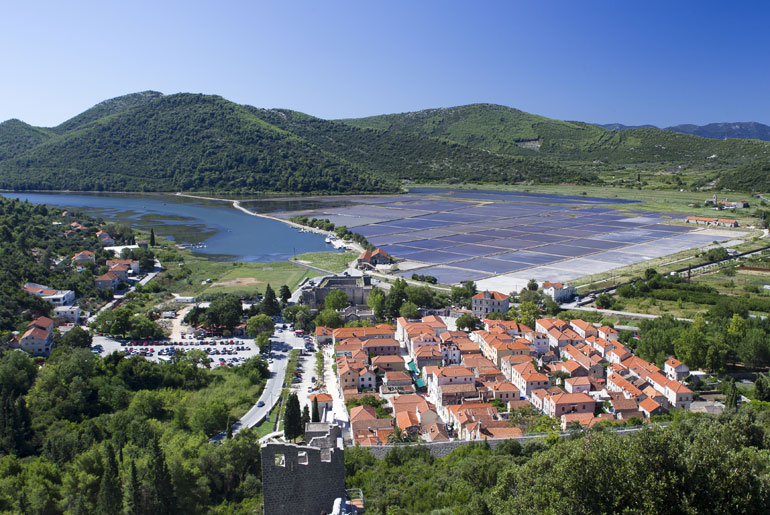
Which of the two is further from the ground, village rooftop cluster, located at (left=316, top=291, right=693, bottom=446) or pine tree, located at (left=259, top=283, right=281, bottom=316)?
pine tree, located at (left=259, top=283, right=281, bottom=316)

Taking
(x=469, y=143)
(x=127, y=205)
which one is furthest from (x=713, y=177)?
(x=127, y=205)

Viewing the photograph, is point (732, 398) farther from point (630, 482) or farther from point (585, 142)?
point (585, 142)

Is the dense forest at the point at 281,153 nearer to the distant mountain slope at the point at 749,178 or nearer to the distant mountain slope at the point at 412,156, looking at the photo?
the distant mountain slope at the point at 412,156

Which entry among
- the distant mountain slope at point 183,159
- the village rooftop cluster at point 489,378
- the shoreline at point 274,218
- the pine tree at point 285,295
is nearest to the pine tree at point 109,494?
the village rooftop cluster at point 489,378

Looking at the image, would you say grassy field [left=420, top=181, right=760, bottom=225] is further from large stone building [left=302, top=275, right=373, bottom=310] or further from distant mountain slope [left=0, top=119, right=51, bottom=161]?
distant mountain slope [left=0, top=119, right=51, bottom=161]

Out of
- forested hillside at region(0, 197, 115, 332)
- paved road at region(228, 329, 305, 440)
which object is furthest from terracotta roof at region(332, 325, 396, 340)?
forested hillside at region(0, 197, 115, 332)

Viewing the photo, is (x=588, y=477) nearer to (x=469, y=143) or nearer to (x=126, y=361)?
(x=126, y=361)

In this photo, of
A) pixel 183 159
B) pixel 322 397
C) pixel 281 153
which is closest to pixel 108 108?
pixel 183 159
